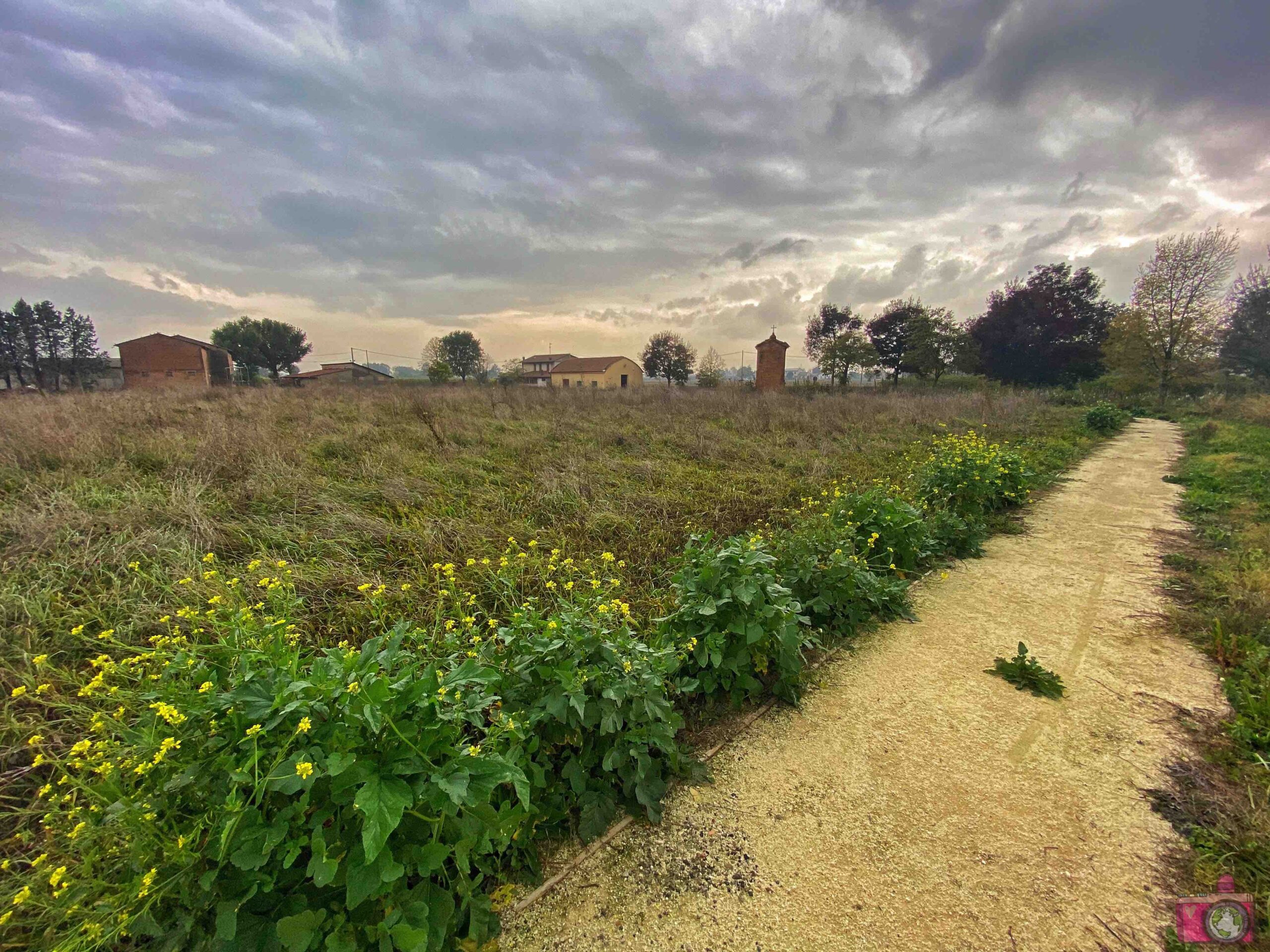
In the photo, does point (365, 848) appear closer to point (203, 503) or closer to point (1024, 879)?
point (1024, 879)

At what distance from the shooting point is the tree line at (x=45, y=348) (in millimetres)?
32469

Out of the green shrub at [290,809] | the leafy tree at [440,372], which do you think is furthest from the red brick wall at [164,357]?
the green shrub at [290,809]

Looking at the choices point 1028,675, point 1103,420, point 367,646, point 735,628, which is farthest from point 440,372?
point 1028,675

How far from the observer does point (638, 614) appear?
2924mm

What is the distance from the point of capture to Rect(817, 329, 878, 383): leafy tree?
31.2 m

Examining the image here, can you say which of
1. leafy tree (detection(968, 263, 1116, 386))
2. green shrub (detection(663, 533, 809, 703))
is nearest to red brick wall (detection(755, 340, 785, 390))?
leafy tree (detection(968, 263, 1116, 386))

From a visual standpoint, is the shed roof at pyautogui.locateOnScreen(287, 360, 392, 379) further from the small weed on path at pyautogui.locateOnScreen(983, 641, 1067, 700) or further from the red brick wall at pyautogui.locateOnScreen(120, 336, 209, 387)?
the small weed on path at pyautogui.locateOnScreen(983, 641, 1067, 700)

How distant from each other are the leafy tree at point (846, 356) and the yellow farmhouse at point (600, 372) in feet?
87.4

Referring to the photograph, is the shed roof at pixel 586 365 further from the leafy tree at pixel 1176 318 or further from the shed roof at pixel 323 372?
the leafy tree at pixel 1176 318

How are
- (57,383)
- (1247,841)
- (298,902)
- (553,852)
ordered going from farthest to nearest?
(57,383), (553,852), (1247,841), (298,902)

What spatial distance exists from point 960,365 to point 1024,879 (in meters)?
36.8

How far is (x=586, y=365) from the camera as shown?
57.8 metres

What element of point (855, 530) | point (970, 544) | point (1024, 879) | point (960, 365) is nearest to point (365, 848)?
point (1024, 879)

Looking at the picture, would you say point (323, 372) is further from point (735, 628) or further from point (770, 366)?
point (735, 628)
